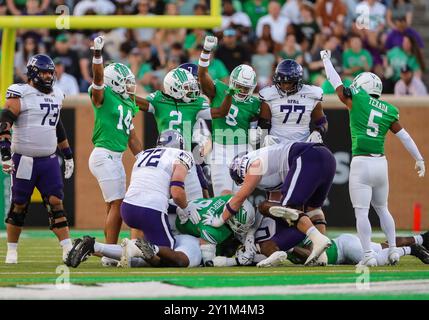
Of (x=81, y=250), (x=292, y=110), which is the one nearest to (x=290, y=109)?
(x=292, y=110)

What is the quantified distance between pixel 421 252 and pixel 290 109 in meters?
1.78

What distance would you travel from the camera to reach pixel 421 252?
9508 millimetres

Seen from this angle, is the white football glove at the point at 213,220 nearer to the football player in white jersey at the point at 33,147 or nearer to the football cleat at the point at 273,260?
the football cleat at the point at 273,260

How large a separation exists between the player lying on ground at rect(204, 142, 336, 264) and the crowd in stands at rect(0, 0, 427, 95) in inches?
238

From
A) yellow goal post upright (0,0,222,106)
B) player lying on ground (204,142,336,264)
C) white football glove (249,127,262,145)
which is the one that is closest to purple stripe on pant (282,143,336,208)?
player lying on ground (204,142,336,264)

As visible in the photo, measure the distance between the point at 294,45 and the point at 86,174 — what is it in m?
3.52

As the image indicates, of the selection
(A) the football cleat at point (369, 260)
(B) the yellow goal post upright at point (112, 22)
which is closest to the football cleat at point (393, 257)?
(A) the football cleat at point (369, 260)

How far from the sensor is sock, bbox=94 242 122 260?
28.8ft

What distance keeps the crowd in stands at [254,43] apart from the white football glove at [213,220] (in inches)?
247

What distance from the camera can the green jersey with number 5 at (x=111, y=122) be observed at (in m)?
10.2

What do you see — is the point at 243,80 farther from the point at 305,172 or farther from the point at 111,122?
the point at 305,172

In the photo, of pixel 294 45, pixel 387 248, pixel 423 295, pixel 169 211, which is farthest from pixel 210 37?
pixel 294 45

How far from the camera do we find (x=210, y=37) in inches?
419
